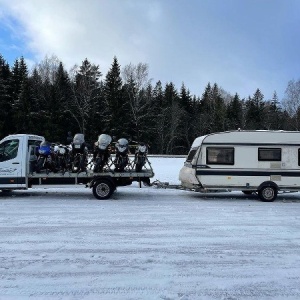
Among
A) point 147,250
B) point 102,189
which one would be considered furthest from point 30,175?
point 147,250

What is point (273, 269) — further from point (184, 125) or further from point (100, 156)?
point (184, 125)

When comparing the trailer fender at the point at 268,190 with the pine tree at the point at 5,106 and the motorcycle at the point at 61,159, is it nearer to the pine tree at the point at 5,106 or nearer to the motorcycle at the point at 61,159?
the motorcycle at the point at 61,159

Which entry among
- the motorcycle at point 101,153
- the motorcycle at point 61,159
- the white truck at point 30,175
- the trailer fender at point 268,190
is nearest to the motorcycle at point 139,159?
the white truck at point 30,175

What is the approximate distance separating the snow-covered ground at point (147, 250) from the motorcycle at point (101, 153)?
143cm

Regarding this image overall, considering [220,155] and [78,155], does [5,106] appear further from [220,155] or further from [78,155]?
[220,155]

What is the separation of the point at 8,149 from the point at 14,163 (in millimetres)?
564

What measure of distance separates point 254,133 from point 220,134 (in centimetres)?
127

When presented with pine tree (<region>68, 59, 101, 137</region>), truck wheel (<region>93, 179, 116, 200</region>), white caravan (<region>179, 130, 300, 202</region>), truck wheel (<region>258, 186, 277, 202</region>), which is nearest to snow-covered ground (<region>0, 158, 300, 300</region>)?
truck wheel (<region>93, 179, 116, 200</region>)

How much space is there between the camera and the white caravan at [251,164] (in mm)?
13594

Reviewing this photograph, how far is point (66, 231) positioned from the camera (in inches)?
326

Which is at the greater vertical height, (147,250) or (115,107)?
(115,107)

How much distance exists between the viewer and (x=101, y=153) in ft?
43.6

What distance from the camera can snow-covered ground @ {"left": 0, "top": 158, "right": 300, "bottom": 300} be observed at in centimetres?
517

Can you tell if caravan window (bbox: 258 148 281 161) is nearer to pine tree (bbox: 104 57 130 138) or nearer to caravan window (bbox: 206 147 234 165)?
caravan window (bbox: 206 147 234 165)
